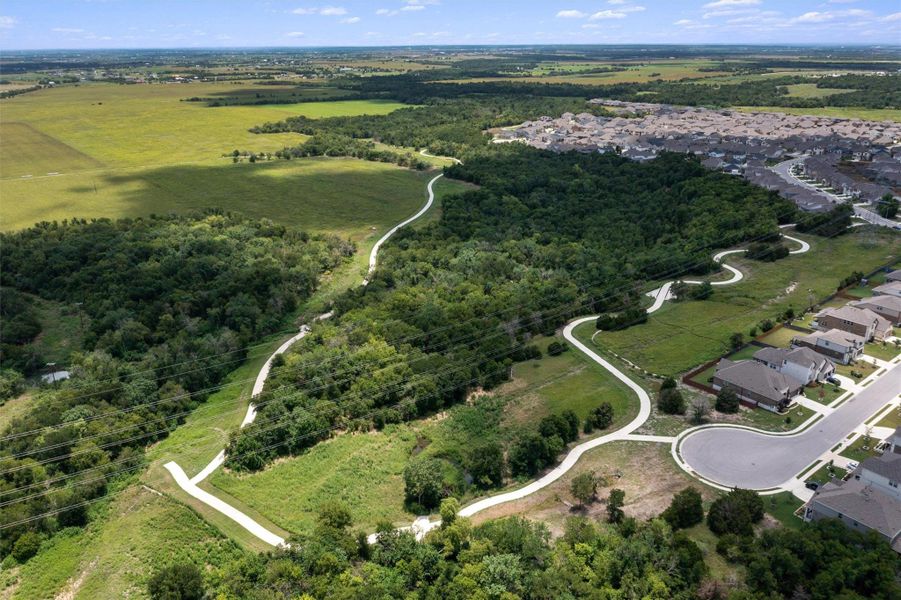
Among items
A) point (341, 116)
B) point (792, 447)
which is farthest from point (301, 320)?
point (341, 116)

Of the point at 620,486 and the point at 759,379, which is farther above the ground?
the point at 759,379

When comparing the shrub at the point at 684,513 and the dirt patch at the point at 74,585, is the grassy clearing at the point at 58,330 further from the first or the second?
the shrub at the point at 684,513

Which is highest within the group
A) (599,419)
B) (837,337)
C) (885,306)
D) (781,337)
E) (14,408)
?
(885,306)

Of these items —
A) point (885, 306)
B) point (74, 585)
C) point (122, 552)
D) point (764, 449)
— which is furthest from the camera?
point (885, 306)

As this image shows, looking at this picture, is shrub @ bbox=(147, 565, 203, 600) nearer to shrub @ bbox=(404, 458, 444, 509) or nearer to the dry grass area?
shrub @ bbox=(404, 458, 444, 509)

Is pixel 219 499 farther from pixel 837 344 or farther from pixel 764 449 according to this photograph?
pixel 837 344

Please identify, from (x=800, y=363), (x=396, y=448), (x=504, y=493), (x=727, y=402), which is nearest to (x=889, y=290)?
(x=800, y=363)
